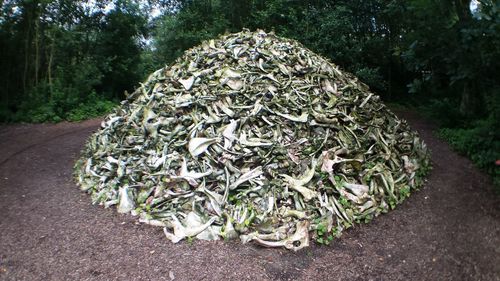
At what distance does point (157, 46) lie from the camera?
9.23 m

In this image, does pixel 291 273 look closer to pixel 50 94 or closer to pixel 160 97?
pixel 160 97

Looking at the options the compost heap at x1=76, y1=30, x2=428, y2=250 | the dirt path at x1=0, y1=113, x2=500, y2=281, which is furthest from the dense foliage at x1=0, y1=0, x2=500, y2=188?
the dirt path at x1=0, y1=113, x2=500, y2=281

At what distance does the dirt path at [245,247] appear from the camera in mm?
2334

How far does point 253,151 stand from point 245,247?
92 centimetres

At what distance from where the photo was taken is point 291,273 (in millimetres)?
2334

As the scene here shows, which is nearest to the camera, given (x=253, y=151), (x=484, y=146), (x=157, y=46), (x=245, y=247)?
(x=245, y=247)

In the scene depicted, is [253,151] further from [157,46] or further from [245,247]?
[157,46]

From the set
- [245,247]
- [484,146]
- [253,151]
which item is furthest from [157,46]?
[245,247]

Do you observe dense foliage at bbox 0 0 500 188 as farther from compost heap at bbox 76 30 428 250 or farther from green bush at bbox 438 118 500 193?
compost heap at bbox 76 30 428 250

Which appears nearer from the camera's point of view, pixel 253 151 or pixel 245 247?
pixel 245 247

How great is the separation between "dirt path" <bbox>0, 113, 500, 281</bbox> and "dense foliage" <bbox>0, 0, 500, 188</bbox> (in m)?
2.20

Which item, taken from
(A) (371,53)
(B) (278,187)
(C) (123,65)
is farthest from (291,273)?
(C) (123,65)

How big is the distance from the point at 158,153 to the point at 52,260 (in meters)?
1.30

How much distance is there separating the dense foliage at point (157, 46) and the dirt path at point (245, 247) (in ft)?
7.22
